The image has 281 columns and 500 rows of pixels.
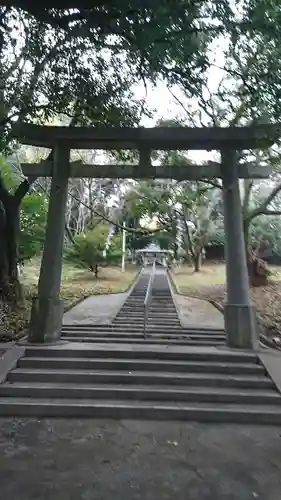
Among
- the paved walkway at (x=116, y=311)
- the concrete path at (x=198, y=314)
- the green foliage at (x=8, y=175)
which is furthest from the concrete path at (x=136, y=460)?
the green foliage at (x=8, y=175)

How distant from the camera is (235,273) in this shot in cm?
653

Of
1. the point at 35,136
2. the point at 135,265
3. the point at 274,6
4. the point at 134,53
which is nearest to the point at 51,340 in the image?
the point at 35,136

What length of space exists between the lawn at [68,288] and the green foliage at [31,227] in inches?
42.9

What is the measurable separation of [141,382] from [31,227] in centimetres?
700

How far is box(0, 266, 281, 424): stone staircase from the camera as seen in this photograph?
449 cm

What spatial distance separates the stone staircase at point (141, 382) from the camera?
449 cm

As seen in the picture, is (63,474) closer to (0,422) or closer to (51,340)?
(0,422)

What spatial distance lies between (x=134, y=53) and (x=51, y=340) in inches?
160

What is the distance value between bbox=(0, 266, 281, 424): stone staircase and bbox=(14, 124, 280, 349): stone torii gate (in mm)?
480

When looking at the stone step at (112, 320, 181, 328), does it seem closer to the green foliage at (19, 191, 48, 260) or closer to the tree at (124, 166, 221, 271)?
the green foliage at (19, 191, 48, 260)

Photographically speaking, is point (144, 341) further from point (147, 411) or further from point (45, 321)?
point (147, 411)

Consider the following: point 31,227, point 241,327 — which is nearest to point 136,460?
point 241,327

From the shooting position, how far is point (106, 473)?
3.29 metres

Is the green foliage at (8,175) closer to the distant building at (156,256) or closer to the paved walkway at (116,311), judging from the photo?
the paved walkway at (116,311)
